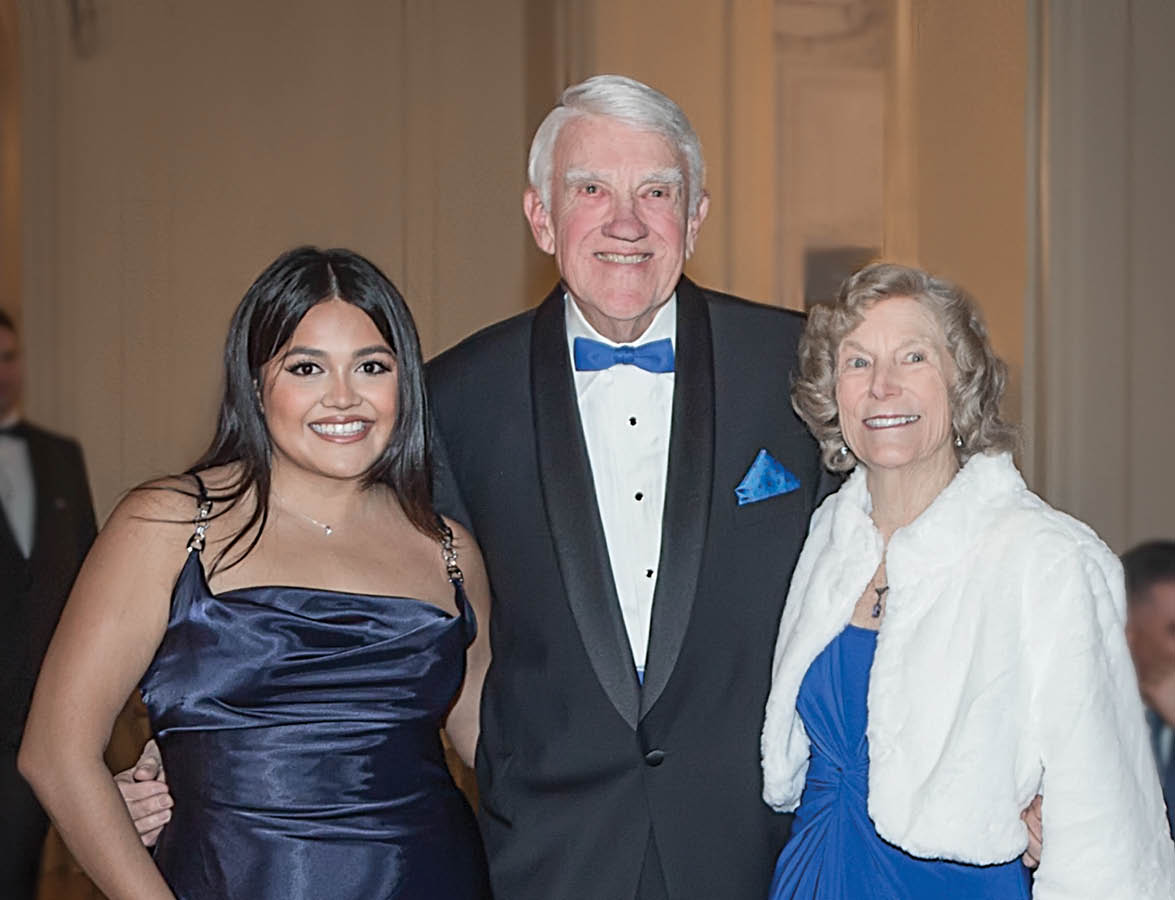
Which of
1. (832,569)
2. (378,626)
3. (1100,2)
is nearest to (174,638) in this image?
(378,626)

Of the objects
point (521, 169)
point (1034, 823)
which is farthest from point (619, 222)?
point (521, 169)

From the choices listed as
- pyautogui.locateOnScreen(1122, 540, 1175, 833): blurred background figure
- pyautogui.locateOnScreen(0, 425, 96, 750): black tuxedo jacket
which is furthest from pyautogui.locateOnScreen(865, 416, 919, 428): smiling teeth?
pyautogui.locateOnScreen(0, 425, 96, 750): black tuxedo jacket

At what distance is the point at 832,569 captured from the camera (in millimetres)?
2484

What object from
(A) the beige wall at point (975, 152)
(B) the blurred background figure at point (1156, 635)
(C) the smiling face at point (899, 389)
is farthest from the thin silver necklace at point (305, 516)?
(A) the beige wall at point (975, 152)

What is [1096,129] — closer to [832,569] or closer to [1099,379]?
[1099,379]

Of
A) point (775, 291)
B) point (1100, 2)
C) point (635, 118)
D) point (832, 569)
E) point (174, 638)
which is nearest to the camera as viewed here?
point (174, 638)

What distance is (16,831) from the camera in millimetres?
4754

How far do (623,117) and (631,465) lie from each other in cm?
58

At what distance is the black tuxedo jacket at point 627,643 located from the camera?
252cm

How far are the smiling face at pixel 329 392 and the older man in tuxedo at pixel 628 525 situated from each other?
318 mm

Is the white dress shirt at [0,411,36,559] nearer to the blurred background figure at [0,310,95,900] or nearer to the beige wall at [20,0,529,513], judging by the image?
the blurred background figure at [0,310,95,900]

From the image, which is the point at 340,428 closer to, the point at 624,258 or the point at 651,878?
the point at 624,258

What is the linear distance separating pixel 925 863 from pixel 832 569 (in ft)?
1.50

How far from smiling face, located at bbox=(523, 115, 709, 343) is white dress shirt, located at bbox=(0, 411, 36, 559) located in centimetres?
297
